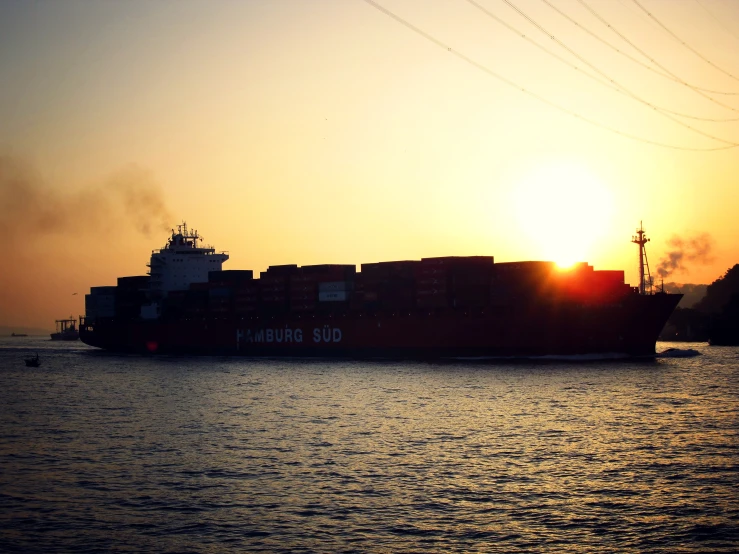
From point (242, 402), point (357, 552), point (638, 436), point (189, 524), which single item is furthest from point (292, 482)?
point (242, 402)

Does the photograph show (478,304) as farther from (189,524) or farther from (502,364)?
(189,524)

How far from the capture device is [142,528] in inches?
651

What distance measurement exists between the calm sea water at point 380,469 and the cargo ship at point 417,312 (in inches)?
405

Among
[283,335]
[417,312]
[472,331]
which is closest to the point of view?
[472,331]

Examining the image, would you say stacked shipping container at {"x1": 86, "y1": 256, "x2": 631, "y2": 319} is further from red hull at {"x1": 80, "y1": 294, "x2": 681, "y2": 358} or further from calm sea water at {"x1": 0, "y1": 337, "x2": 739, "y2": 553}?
calm sea water at {"x1": 0, "y1": 337, "x2": 739, "y2": 553}

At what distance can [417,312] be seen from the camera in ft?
191

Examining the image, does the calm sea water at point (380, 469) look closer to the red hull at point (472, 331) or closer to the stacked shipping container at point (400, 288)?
the red hull at point (472, 331)

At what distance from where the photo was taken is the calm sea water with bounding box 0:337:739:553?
15.9 meters

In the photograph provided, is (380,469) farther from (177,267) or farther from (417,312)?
(177,267)

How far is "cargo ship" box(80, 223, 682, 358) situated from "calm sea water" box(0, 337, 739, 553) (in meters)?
10.3

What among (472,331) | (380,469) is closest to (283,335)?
(472,331)

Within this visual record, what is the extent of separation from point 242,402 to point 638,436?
808 inches

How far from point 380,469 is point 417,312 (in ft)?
120

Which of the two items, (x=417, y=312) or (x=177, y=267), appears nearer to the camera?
(x=417, y=312)
